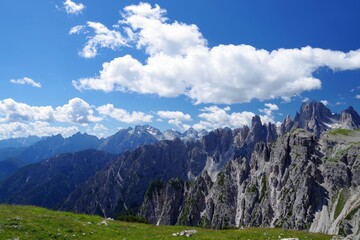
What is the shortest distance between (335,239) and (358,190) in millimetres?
182907

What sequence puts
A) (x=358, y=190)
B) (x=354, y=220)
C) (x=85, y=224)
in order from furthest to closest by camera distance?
(x=358, y=190), (x=354, y=220), (x=85, y=224)

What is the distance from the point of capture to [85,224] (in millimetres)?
40719

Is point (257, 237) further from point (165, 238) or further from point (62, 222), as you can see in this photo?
point (62, 222)

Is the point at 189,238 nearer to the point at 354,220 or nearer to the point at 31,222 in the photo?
the point at 31,222

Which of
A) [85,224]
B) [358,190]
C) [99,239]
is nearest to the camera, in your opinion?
[99,239]

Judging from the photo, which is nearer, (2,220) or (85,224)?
(2,220)

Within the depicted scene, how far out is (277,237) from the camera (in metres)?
39.3

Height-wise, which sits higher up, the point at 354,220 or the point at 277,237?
the point at 277,237

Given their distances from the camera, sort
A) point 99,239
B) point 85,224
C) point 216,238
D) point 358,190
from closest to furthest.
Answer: point 99,239 → point 216,238 → point 85,224 → point 358,190

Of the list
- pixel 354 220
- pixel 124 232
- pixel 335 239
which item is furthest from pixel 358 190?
pixel 124 232

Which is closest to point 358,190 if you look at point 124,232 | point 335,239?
point 335,239

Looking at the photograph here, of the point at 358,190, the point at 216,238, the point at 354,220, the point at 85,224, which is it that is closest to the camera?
the point at 216,238

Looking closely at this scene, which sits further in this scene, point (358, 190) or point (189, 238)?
point (358, 190)

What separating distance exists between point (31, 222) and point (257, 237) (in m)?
24.6
